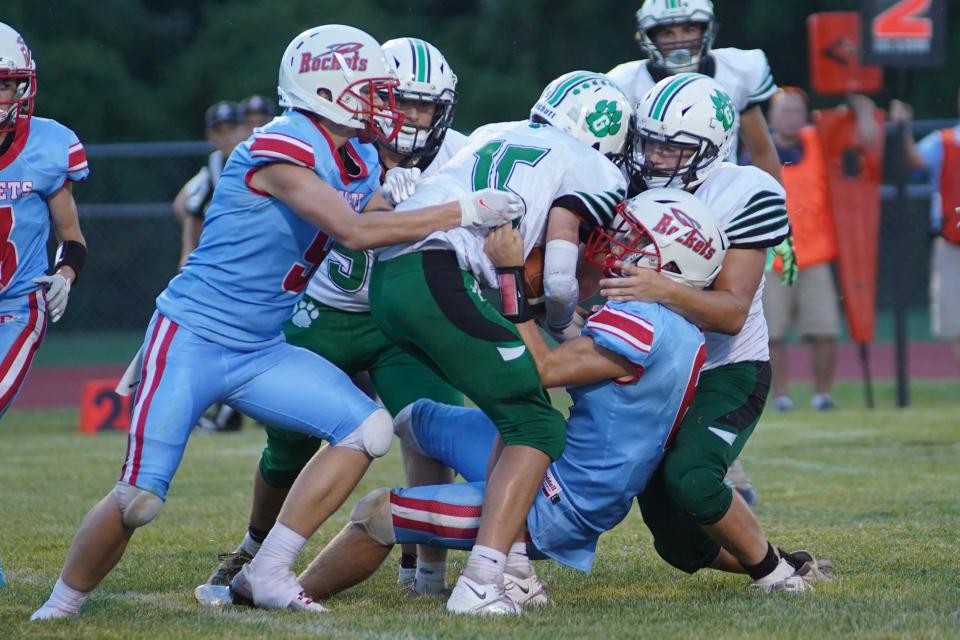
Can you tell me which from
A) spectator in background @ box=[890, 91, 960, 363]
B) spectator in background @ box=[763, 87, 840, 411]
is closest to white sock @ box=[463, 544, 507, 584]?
spectator in background @ box=[763, 87, 840, 411]

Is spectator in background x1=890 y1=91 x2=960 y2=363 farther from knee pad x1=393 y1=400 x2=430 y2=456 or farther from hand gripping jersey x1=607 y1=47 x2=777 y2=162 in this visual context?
knee pad x1=393 y1=400 x2=430 y2=456

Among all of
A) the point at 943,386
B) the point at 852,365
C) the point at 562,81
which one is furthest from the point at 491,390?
the point at 852,365

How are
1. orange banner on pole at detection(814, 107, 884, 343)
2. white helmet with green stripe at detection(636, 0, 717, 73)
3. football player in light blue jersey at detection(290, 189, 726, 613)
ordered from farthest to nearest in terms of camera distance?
orange banner on pole at detection(814, 107, 884, 343)
white helmet with green stripe at detection(636, 0, 717, 73)
football player in light blue jersey at detection(290, 189, 726, 613)

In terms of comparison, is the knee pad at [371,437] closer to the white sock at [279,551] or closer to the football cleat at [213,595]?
the white sock at [279,551]

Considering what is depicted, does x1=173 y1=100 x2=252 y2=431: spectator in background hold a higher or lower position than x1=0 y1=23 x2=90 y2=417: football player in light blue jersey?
lower

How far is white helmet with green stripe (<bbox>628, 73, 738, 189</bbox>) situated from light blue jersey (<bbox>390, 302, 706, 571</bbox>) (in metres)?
0.54

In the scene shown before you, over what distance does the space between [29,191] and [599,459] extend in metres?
2.04

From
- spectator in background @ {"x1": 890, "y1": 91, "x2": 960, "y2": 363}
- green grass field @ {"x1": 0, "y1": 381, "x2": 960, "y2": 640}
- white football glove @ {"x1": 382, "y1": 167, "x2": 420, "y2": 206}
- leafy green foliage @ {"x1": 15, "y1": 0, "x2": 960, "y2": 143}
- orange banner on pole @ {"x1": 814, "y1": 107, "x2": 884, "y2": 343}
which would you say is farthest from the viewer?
leafy green foliage @ {"x1": 15, "y1": 0, "x2": 960, "y2": 143}

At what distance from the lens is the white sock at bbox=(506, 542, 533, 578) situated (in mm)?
3887

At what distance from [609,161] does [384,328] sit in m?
0.80

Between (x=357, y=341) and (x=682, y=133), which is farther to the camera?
(x=357, y=341)

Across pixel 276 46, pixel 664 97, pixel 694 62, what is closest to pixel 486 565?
pixel 664 97

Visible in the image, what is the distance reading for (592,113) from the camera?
4.20 meters

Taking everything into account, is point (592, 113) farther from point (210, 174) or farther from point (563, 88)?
point (210, 174)
